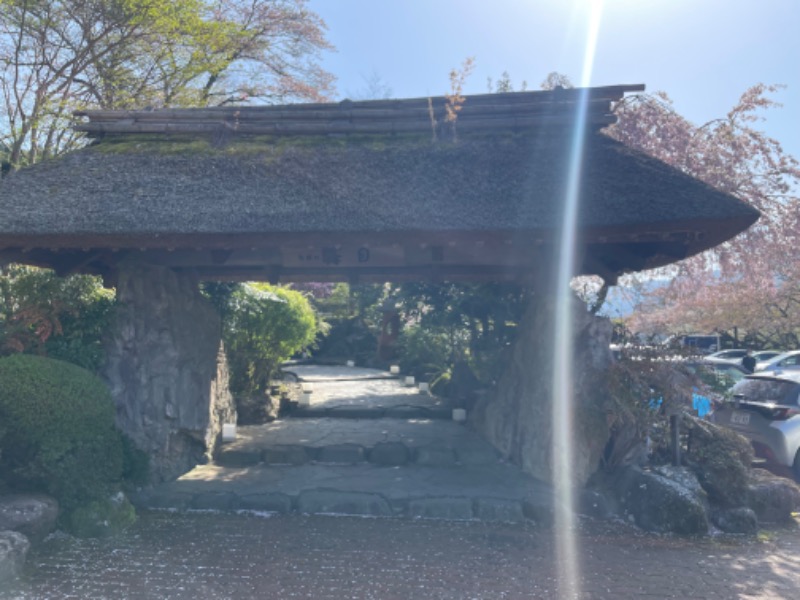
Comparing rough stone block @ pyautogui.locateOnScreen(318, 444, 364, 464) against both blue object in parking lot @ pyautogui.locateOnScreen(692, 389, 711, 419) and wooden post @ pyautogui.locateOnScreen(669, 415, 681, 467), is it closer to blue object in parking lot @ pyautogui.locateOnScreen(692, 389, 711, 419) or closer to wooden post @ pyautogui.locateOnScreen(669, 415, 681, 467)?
wooden post @ pyautogui.locateOnScreen(669, 415, 681, 467)

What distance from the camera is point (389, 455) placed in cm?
788

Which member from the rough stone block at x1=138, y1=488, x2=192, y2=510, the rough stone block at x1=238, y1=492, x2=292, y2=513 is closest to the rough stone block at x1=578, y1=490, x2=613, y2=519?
the rough stone block at x1=238, y1=492, x2=292, y2=513

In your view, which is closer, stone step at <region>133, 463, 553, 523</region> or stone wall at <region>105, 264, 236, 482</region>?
stone step at <region>133, 463, 553, 523</region>

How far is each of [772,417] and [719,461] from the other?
7.07ft

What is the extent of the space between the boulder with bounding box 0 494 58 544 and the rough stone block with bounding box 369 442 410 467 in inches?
148

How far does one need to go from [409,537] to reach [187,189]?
14.8 ft

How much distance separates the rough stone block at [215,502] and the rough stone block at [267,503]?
0.28 feet

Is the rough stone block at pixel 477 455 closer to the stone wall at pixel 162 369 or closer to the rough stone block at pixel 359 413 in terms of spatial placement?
the rough stone block at pixel 359 413

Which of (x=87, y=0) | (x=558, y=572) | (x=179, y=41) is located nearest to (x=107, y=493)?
(x=558, y=572)

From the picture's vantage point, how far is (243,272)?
26.8ft

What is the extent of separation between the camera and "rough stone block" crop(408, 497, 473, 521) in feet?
20.3

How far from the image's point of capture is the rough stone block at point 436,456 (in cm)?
777

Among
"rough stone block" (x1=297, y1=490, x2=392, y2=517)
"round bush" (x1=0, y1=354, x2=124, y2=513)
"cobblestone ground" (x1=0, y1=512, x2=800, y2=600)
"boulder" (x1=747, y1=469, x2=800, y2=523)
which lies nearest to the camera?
"cobblestone ground" (x1=0, y1=512, x2=800, y2=600)

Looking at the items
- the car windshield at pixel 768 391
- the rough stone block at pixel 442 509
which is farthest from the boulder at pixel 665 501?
the car windshield at pixel 768 391
